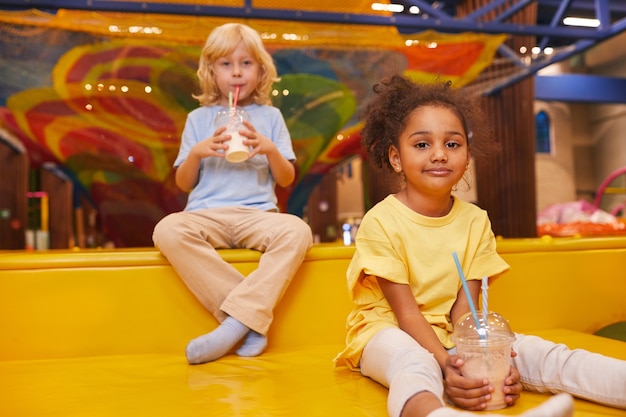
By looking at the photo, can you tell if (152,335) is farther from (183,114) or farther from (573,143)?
(573,143)

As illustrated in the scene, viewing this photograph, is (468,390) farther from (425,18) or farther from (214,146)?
(425,18)

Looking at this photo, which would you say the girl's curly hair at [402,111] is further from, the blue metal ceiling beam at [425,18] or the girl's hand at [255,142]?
the blue metal ceiling beam at [425,18]

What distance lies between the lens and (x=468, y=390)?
0.84 m

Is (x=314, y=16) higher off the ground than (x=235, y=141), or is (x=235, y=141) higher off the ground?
(x=314, y=16)

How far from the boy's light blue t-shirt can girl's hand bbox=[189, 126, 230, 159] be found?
0.10 metres

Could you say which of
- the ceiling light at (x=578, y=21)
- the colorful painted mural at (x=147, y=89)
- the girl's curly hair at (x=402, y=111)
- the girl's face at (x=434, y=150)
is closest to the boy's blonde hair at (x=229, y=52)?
the girl's curly hair at (x=402, y=111)

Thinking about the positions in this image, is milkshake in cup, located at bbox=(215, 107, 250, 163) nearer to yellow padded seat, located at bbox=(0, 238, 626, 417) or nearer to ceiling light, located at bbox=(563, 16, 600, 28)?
yellow padded seat, located at bbox=(0, 238, 626, 417)

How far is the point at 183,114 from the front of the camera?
3.08 metres

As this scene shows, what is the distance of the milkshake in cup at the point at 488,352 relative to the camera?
0.85m

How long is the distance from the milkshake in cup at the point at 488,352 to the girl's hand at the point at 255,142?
29.3 inches

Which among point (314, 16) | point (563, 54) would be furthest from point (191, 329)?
point (563, 54)

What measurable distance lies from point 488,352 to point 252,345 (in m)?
0.57

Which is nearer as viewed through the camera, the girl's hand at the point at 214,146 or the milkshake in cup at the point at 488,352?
the milkshake in cup at the point at 488,352

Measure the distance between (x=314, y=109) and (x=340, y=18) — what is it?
0.47 metres
